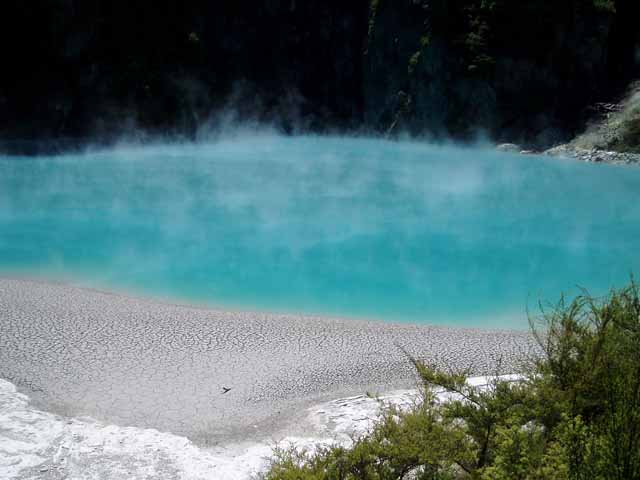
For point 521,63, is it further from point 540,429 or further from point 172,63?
point 540,429

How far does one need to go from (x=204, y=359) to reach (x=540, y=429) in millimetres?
4658

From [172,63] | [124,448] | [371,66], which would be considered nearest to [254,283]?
[124,448]

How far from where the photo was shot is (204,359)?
7926mm

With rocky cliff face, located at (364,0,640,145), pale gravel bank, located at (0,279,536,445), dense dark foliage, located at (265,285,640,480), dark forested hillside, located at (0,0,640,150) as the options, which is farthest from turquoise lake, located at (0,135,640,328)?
dense dark foliage, located at (265,285,640,480)

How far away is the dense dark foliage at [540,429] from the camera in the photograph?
10.7 ft

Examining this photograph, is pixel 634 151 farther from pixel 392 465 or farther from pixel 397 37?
pixel 392 465

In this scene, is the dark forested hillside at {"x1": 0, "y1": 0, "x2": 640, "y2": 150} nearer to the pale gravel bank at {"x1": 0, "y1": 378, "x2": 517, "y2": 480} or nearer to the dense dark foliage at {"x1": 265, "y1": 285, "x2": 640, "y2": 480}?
the pale gravel bank at {"x1": 0, "y1": 378, "x2": 517, "y2": 480}

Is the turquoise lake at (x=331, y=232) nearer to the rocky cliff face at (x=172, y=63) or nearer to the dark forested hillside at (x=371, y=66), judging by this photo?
the dark forested hillside at (x=371, y=66)

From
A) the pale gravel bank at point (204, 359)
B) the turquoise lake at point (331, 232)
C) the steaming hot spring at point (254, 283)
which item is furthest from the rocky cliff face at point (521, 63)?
the pale gravel bank at point (204, 359)

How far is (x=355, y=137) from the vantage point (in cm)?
3900

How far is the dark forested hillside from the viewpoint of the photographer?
107 ft

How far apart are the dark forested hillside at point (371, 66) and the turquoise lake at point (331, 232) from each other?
19.2ft

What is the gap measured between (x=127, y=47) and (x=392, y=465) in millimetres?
34939

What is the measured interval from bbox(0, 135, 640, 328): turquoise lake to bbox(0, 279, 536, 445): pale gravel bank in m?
1.55
